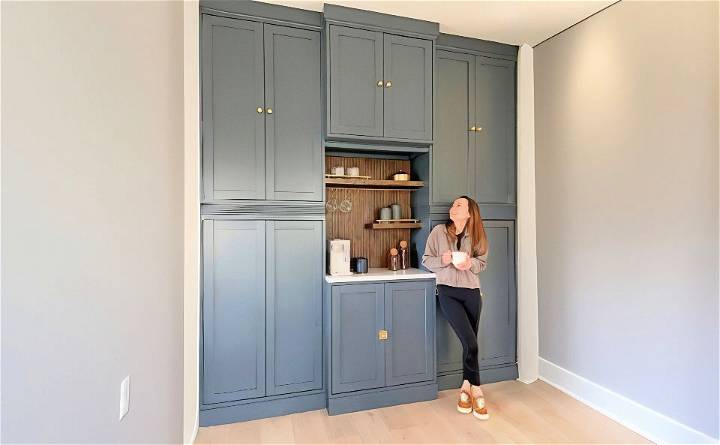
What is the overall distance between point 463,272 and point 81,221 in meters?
2.31

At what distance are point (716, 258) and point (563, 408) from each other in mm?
1402

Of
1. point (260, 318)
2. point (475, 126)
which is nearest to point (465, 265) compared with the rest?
point (475, 126)

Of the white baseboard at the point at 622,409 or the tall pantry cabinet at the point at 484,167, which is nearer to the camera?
the white baseboard at the point at 622,409

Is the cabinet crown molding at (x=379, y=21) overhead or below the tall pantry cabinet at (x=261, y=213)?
overhead

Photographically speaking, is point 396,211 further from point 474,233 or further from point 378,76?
point 378,76

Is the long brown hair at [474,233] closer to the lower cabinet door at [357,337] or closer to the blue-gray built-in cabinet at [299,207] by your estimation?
the blue-gray built-in cabinet at [299,207]

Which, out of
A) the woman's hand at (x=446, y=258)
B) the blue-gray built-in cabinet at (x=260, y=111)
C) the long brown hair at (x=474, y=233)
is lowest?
the woman's hand at (x=446, y=258)

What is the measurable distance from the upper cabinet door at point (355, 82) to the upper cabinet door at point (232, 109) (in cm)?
51

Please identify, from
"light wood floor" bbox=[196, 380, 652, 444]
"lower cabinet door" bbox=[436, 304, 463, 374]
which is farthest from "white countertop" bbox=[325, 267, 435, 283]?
"light wood floor" bbox=[196, 380, 652, 444]

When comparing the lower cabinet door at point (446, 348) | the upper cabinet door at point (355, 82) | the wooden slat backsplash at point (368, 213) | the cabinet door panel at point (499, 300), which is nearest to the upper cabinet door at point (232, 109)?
the upper cabinet door at point (355, 82)

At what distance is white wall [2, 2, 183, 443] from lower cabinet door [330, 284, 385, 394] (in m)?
1.14

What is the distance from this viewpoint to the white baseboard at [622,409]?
2084mm

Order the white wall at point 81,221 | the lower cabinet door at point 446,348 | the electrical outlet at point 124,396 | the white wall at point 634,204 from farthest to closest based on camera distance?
the lower cabinet door at point 446,348 < the white wall at point 634,204 < the electrical outlet at point 124,396 < the white wall at point 81,221

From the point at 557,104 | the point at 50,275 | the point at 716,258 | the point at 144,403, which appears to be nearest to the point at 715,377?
the point at 716,258
